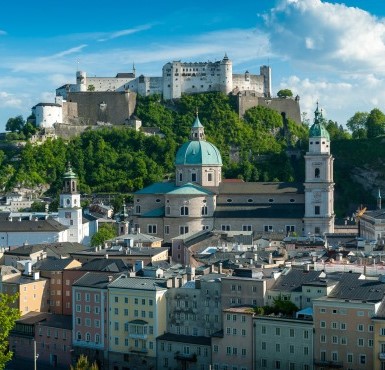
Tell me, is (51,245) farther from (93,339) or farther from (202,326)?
(202,326)

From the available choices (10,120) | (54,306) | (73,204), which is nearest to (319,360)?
(54,306)

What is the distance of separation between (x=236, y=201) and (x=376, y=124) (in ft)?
167

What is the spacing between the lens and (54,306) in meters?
57.6

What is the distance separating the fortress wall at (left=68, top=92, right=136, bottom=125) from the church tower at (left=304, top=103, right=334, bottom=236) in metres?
48.8

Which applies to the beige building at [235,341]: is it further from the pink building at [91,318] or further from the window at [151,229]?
the window at [151,229]

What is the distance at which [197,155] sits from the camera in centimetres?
8681

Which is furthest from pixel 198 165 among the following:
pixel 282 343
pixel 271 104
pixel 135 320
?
pixel 271 104

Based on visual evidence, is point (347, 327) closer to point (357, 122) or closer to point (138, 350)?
point (138, 350)

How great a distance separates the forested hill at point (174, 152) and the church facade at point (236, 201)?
79.5ft

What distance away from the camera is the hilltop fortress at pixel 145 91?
408 ft

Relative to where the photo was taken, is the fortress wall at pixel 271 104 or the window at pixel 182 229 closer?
the window at pixel 182 229

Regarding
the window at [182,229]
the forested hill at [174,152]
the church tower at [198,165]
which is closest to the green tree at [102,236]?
the window at [182,229]

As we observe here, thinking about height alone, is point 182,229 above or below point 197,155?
below

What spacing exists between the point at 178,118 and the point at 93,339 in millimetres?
76581
